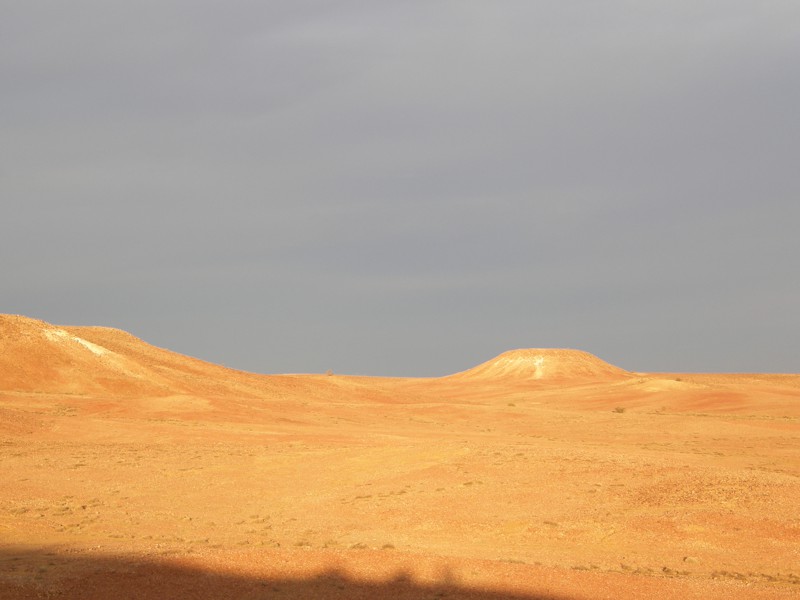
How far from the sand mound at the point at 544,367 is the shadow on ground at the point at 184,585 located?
9252cm

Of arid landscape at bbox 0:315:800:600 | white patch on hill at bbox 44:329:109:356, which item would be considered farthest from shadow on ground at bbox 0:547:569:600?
white patch on hill at bbox 44:329:109:356

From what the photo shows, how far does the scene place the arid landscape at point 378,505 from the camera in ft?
40.9

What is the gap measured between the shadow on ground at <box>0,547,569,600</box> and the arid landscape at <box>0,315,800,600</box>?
4 cm

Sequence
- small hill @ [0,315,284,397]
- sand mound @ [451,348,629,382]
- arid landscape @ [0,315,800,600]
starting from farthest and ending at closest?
sand mound @ [451,348,629,382] → small hill @ [0,315,284,397] → arid landscape @ [0,315,800,600]

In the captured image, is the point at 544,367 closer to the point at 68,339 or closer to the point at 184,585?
the point at 68,339

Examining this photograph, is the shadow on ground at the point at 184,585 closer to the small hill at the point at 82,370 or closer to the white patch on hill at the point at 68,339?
the small hill at the point at 82,370

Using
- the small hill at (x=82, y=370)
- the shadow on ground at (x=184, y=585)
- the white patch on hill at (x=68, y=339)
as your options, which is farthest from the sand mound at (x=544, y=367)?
the shadow on ground at (x=184, y=585)

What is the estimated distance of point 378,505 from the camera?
20.8m

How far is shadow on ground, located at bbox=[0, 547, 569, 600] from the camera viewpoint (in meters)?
11.3

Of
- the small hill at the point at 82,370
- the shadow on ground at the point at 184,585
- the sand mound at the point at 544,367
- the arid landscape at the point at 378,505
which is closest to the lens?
the shadow on ground at the point at 184,585

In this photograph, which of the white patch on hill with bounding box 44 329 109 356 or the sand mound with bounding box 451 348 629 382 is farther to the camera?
the sand mound with bounding box 451 348 629 382

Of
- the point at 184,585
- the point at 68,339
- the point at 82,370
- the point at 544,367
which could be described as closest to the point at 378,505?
the point at 184,585

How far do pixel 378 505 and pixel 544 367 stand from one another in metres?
91.7

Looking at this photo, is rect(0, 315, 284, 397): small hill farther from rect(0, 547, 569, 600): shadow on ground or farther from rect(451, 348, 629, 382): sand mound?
rect(451, 348, 629, 382): sand mound
